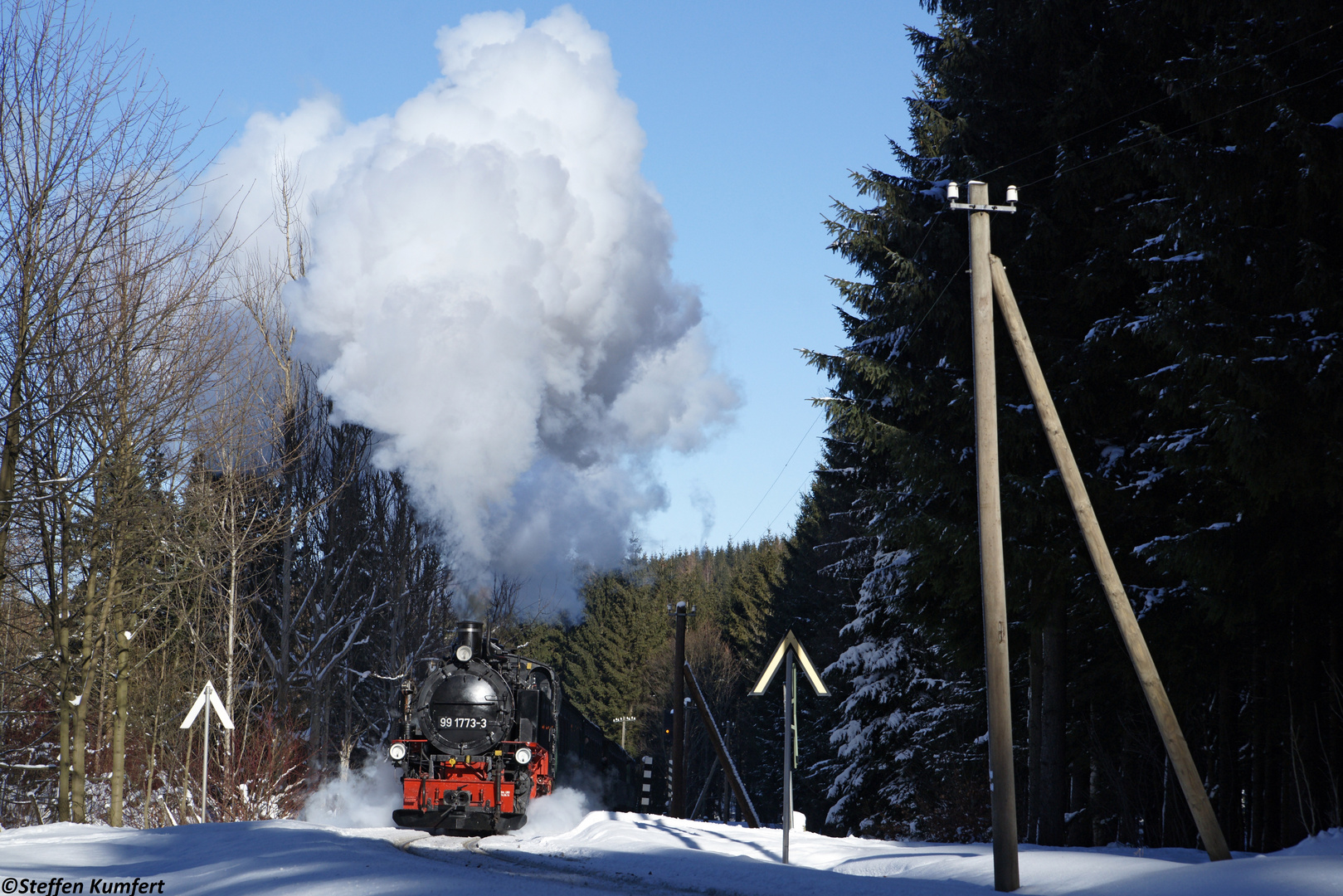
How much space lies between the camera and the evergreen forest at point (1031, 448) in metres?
10.4

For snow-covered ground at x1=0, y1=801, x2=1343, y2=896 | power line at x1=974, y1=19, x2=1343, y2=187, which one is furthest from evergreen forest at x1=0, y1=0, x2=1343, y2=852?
snow-covered ground at x1=0, y1=801, x2=1343, y2=896

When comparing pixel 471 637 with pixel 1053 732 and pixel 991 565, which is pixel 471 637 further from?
pixel 991 565

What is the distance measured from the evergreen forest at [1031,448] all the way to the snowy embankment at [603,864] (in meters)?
3.46

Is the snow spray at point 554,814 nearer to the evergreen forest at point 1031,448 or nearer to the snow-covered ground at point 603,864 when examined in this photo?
the snow-covered ground at point 603,864

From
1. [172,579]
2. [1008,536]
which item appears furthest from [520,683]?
[1008,536]

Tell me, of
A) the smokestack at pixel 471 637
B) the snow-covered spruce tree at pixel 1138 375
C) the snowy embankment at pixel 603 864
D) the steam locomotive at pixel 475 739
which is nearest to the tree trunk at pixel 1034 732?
the snow-covered spruce tree at pixel 1138 375

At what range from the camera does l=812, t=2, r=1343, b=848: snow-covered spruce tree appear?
10.2 m

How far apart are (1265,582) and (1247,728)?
323 cm

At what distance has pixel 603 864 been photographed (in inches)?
409

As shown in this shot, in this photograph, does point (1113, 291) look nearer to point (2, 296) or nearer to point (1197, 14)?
point (1197, 14)

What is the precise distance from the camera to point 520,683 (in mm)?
16172

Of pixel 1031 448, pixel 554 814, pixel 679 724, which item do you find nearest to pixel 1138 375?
pixel 1031 448

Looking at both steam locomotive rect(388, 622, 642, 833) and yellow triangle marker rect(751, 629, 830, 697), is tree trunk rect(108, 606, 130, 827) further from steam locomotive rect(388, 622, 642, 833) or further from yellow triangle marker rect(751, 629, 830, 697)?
yellow triangle marker rect(751, 629, 830, 697)

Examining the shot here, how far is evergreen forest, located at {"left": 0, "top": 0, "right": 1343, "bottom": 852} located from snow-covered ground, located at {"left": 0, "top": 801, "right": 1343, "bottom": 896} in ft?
11.2
